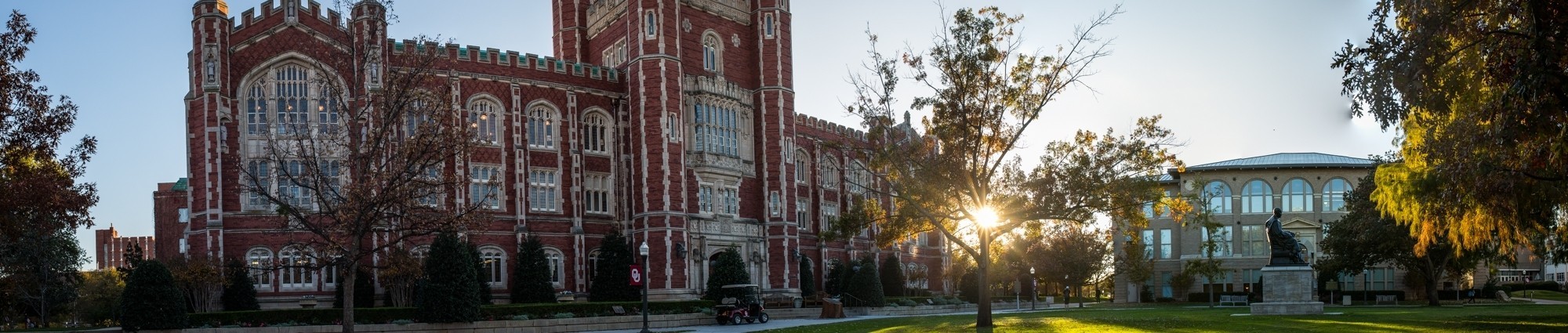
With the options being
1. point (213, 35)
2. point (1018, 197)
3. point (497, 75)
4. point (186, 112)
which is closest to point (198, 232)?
point (186, 112)

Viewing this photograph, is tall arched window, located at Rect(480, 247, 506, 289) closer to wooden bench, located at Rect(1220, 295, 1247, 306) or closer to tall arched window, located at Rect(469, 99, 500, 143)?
tall arched window, located at Rect(469, 99, 500, 143)

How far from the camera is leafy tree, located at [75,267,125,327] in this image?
5234cm

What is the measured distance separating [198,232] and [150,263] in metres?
8.24

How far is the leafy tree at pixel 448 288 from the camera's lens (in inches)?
1296

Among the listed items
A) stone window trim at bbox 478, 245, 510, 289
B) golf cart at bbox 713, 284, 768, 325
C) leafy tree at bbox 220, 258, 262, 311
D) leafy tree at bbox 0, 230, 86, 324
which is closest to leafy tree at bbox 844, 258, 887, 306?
golf cart at bbox 713, 284, 768, 325

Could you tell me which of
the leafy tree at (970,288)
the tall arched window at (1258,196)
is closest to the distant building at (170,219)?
the leafy tree at (970,288)

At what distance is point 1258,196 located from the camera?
7419 centimetres

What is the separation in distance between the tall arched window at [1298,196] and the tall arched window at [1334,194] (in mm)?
872

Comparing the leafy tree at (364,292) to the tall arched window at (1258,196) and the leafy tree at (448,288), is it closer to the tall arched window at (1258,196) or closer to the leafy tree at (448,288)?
the leafy tree at (448,288)

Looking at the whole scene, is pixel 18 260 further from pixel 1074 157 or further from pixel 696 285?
pixel 1074 157

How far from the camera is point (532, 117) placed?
45.0 meters

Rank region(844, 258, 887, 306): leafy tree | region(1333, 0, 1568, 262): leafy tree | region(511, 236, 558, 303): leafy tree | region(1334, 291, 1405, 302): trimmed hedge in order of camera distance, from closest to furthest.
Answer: region(1333, 0, 1568, 262): leafy tree, region(511, 236, 558, 303): leafy tree, region(844, 258, 887, 306): leafy tree, region(1334, 291, 1405, 302): trimmed hedge

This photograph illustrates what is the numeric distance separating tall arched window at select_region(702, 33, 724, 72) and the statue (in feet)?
75.3

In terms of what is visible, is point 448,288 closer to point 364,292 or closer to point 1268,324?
point 364,292
